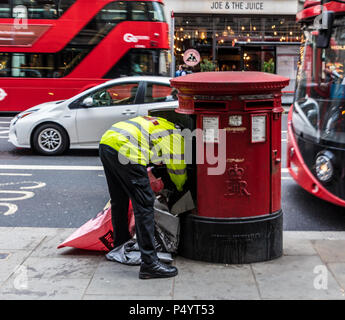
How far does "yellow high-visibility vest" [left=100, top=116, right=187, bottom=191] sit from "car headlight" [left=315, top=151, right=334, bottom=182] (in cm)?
234

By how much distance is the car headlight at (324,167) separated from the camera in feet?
20.0

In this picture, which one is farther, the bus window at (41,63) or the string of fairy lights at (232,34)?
the string of fairy lights at (232,34)

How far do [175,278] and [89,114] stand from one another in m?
6.54

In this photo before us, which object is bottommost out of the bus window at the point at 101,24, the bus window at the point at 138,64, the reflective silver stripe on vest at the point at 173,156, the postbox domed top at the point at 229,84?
the reflective silver stripe on vest at the point at 173,156

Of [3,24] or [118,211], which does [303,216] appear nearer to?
[118,211]

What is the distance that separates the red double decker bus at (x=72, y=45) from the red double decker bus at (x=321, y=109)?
9.13 m

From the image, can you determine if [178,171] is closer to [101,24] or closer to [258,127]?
[258,127]

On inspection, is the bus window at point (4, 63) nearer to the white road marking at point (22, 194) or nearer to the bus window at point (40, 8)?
the bus window at point (40, 8)

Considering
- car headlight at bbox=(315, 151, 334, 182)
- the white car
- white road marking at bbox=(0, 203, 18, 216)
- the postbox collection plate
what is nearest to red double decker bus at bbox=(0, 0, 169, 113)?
the white car

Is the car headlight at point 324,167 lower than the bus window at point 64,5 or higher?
lower

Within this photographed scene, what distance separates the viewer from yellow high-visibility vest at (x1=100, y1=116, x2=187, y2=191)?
4238 mm

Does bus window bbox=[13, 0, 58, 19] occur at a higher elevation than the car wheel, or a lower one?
higher

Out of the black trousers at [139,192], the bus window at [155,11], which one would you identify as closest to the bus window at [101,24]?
the bus window at [155,11]

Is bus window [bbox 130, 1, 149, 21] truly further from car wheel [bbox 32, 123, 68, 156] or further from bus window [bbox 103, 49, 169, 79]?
car wheel [bbox 32, 123, 68, 156]
